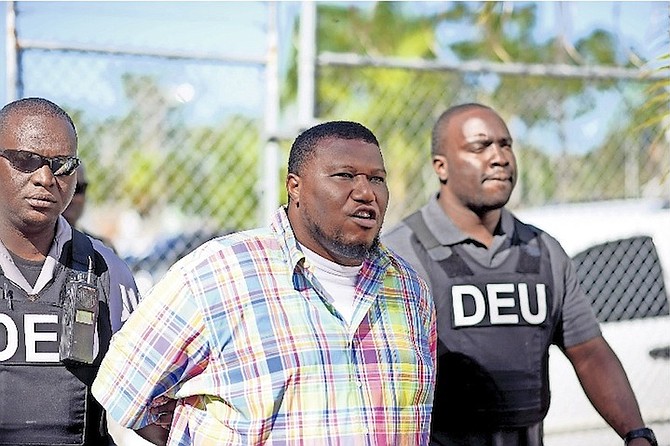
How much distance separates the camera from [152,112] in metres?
6.31

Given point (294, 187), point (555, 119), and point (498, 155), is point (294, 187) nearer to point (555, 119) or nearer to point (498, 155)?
point (498, 155)

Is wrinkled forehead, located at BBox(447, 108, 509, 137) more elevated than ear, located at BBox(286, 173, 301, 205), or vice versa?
wrinkled forehead, located at BBox(447, 108, 509, 137)

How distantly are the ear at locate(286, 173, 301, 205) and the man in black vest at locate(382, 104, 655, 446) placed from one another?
3.23 feet

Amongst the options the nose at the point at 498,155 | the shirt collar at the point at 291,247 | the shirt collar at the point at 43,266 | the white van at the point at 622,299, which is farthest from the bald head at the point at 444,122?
the white van at the point at 622,299

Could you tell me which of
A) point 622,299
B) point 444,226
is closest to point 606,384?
point 444,226

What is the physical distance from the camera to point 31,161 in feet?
10.00

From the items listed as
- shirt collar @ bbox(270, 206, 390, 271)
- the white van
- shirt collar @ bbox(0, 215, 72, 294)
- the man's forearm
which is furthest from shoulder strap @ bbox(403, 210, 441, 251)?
the white van

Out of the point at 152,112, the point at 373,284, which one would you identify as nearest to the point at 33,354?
the point at 373,284

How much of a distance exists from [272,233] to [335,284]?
0.73ft

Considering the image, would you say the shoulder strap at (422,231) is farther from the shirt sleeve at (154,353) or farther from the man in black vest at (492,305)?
the shirt sleeve at (154,353)

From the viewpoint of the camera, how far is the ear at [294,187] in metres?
2.87

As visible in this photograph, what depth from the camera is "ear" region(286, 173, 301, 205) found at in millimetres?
2865

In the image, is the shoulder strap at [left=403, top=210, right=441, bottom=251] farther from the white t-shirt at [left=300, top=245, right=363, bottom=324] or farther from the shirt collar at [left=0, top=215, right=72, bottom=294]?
the shirt collar at [left=0, top=215, right=72, bottom=294]

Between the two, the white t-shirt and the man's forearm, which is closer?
the white t-shirt
